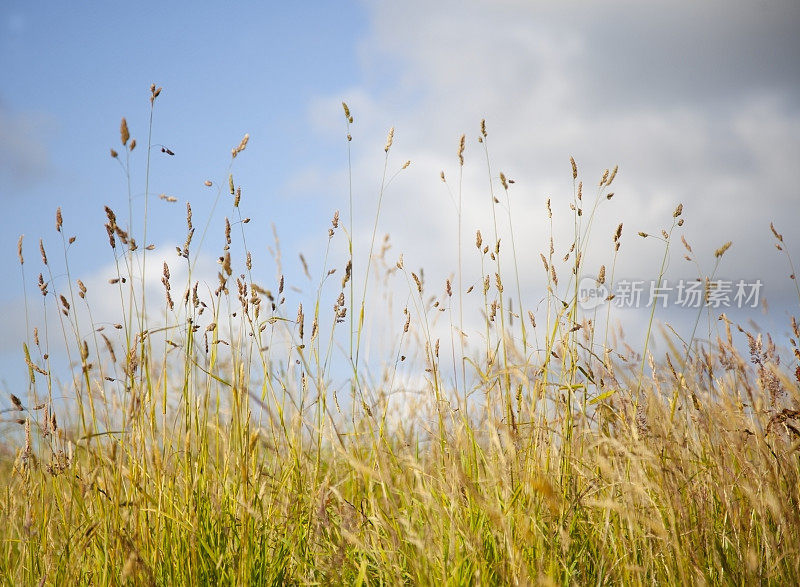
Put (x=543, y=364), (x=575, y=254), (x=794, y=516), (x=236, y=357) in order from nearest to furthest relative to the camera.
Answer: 1. (x=794, y=516)
2. (x=236, y=357)
3. (x=543, y=364)
4. (x=575, y=254)

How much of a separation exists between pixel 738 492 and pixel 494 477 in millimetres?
1149

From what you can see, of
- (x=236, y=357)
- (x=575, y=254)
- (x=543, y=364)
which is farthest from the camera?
(x=575, y=254)

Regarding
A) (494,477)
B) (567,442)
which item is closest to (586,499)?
(567,442)

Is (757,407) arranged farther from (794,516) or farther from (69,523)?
(69,523)

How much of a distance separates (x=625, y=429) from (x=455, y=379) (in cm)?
65

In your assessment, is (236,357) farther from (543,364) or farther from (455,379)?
(543,364)

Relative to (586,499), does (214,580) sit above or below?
below

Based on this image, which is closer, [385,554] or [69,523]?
[385,554]

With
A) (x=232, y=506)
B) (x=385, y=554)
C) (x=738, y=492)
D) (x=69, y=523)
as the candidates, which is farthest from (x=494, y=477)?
(x=69, y=523)

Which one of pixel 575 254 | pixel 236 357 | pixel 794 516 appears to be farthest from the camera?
pixel 575 254

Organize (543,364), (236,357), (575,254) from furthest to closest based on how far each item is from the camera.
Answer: (575,254) → (543,364) → (236,357)

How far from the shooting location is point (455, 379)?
96.0 inches

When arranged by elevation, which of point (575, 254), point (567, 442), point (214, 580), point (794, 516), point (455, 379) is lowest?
point (214, 580)

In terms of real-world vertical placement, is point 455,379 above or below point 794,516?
above
